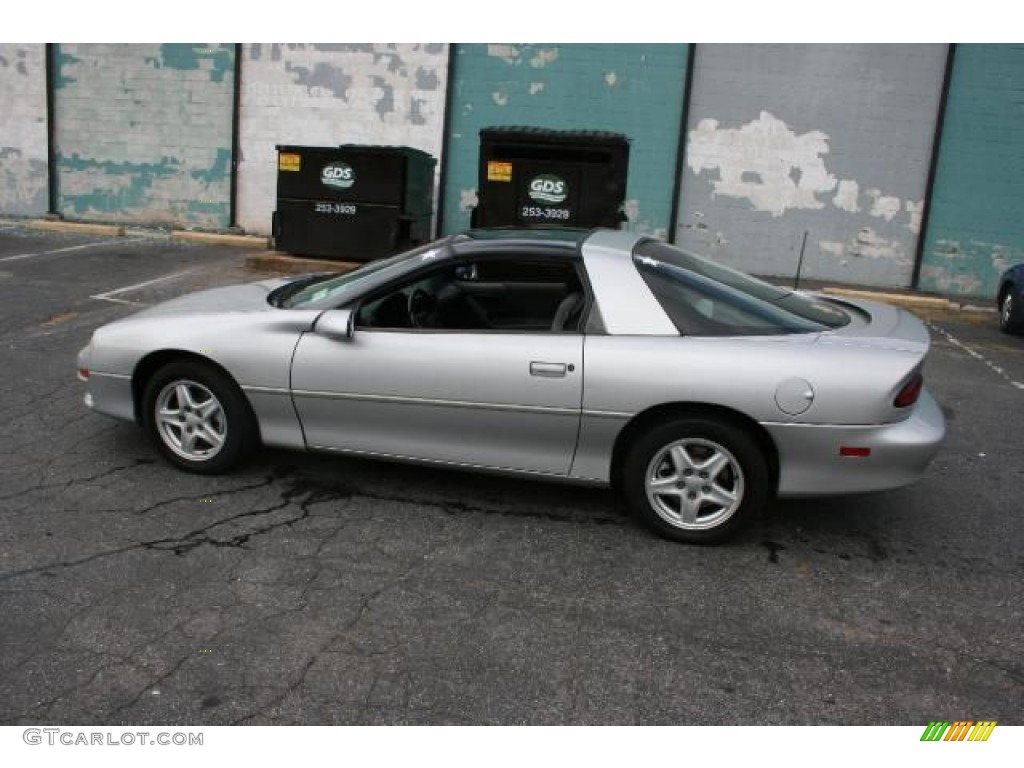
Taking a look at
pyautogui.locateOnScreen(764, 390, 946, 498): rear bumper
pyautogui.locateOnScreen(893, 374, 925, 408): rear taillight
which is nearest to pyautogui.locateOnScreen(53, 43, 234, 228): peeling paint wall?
pyautogui.locateOnScreen(764, 390, 946, 498): rear bumper

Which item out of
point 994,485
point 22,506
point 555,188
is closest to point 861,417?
point 994,485

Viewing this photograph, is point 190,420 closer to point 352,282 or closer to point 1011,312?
point 352,282

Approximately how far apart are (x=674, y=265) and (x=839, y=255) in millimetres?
9538

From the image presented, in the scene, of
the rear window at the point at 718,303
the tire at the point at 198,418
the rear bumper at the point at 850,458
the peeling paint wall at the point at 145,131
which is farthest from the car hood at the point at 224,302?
the peeling paint wall at the point at 145,131

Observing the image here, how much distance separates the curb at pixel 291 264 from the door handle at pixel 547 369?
7.22 m

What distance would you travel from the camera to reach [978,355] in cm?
886

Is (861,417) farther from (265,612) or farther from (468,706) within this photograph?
(265,612)

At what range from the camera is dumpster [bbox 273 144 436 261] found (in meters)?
10.7

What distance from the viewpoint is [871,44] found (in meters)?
12.3

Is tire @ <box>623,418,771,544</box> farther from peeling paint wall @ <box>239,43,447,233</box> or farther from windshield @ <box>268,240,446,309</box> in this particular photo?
peeling paint wall @ <box>239,43,447,233</box>

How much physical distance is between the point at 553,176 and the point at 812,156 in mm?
4677

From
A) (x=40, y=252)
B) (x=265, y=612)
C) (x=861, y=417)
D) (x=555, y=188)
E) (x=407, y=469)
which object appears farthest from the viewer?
(x=40, y=252)

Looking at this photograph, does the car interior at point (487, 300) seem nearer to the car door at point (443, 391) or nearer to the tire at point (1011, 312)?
the car door at point (443, 391)

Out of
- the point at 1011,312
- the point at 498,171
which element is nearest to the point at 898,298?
the point at 1011,312
